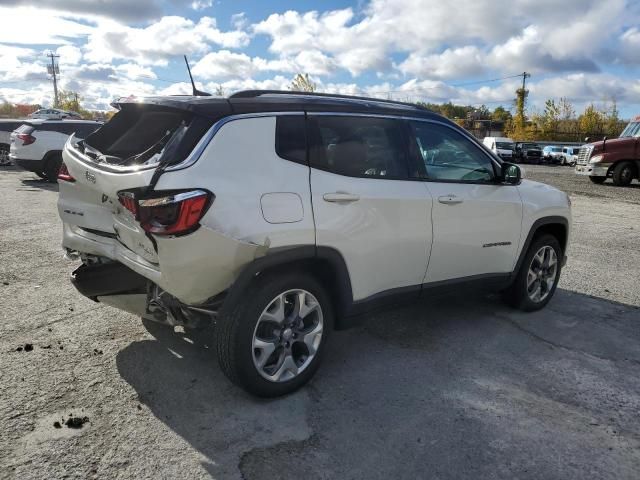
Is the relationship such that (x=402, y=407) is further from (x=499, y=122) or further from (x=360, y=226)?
(x=499, y=122)

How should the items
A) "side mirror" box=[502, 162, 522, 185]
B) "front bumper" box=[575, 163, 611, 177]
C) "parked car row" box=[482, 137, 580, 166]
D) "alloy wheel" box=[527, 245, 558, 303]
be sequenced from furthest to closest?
"parked car row" box=[482, 137, 580, 166]
"front bumper" box=[575, 163, 611, 177]
"alloy wheel" box=[527, 245, 558, 303]
"side mirror" box=[502, 162, 522, 185]

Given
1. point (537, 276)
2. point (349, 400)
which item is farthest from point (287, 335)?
point (537, 276)

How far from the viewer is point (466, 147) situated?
436cm

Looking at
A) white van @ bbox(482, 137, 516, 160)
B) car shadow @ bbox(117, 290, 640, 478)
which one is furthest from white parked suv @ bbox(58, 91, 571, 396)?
white van @ bbox(482, 137, 516, 160)

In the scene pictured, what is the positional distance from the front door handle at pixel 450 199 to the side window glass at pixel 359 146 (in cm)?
36

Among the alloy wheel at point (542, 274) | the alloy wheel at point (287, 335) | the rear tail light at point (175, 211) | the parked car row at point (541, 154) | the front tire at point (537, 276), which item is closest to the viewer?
the rear tail light at point (175, 211)

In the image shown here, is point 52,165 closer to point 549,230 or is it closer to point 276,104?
point 276,104

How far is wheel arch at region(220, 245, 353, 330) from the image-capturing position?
2.98 m

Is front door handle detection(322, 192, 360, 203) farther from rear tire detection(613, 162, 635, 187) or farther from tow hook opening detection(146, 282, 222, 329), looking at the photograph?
rear tire detection(613, 162, 635, 187)

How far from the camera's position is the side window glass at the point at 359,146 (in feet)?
11.2

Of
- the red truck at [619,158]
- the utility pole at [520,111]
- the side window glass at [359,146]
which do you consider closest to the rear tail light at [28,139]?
the side window glass at [359,146]

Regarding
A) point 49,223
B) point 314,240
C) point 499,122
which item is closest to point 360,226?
point 314,240

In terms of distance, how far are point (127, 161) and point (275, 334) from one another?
1367 mm

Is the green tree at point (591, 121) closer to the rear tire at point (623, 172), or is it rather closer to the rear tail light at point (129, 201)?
the rear tire at point (623, 172)
